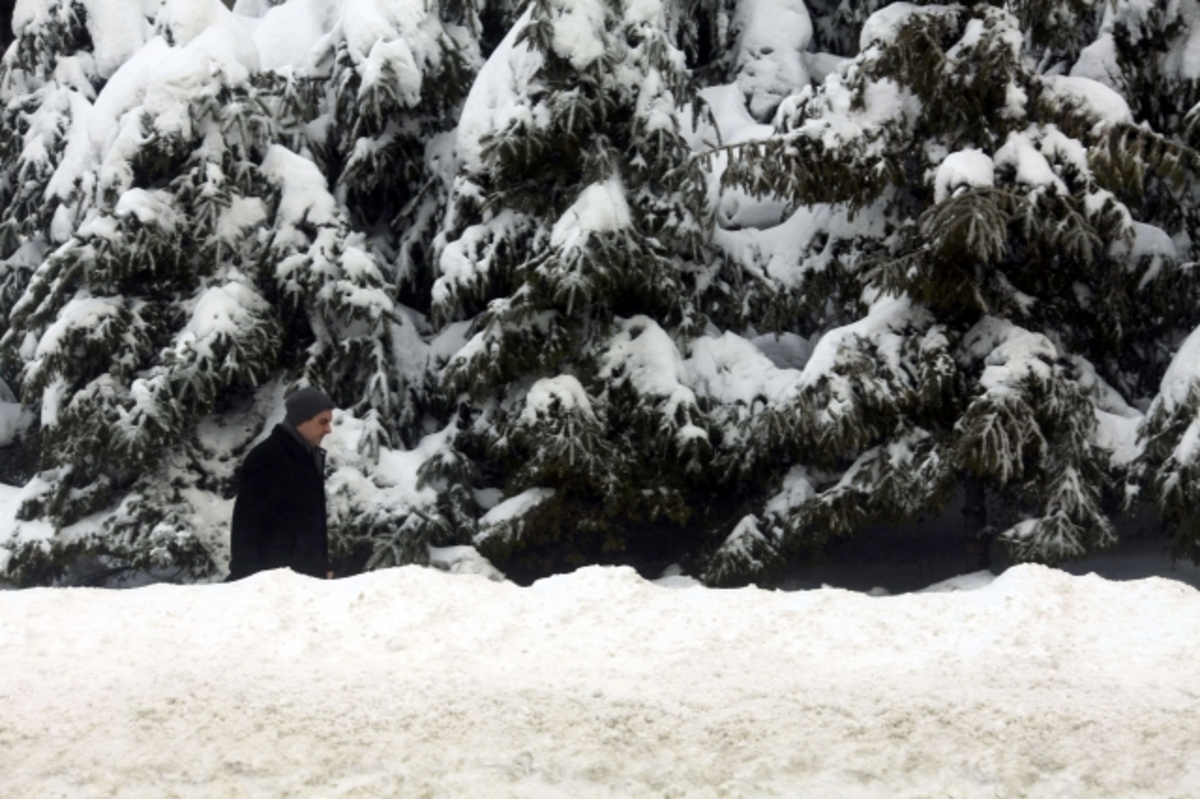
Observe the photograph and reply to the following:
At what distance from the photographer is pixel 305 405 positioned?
5270mm

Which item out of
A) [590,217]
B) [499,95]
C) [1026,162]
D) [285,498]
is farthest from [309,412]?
Answer: [1026,162]

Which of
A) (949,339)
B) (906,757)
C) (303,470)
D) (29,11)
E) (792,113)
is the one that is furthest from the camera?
(29,11)

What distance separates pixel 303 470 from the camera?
5266 millimetres

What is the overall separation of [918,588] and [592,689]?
494cm

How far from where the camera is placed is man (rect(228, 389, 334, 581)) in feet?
17.1

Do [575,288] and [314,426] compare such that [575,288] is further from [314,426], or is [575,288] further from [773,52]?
[773,52]

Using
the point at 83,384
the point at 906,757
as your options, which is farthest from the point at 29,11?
the point at 906,757


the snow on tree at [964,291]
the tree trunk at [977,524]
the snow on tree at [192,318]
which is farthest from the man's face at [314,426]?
the tree trunk at [977,524]

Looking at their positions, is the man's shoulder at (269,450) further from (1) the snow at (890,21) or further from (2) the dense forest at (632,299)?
(1) the snow at (890,21)

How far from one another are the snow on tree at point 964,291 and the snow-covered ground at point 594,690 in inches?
91.9

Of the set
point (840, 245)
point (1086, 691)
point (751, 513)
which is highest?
point (840, 245)

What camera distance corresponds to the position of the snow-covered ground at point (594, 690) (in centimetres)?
310

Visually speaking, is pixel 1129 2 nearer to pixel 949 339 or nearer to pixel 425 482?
pixel 949 339

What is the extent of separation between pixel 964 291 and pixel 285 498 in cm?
402
